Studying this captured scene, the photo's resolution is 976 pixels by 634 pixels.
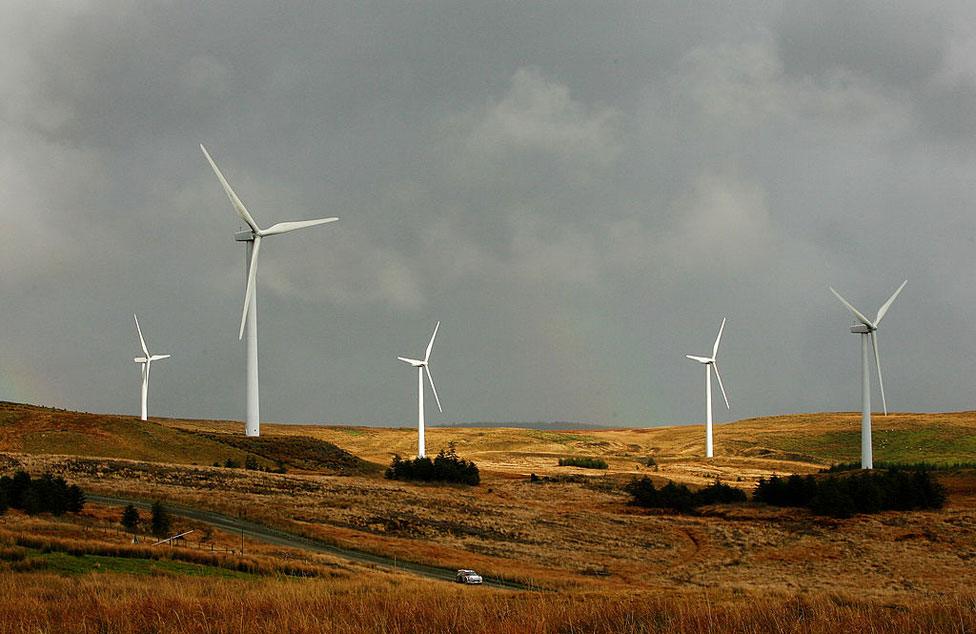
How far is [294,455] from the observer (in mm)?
103938

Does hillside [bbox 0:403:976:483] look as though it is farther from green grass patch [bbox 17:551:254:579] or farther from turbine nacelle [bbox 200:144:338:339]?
green grass patch [bbox 17:551:254:579]

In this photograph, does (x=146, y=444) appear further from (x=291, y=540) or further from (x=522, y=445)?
(x=522, y=445)

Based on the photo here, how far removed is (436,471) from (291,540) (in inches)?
1732

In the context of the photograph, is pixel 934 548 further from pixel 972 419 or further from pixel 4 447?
pixel 972 419

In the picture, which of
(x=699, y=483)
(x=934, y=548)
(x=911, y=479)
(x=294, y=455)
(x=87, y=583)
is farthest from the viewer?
(x=294, y=455)

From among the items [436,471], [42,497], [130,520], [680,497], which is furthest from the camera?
[436,471]

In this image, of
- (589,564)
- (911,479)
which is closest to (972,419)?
(911,479)

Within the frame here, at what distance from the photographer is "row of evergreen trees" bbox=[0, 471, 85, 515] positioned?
4553 cm

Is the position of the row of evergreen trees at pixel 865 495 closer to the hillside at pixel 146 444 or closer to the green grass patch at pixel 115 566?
the hillside at pixel 146 444

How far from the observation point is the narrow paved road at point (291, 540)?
40.9 m

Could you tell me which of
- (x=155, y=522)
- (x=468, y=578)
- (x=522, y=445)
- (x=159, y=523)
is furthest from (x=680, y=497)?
(x=522, y=445)

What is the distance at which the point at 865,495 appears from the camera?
69375 millimetres

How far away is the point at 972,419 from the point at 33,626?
178718 mm

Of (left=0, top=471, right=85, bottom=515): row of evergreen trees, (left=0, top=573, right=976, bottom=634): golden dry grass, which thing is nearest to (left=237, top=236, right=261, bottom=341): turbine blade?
(left=0, top=471, right=85, bottom=515): row of evergreen trees
